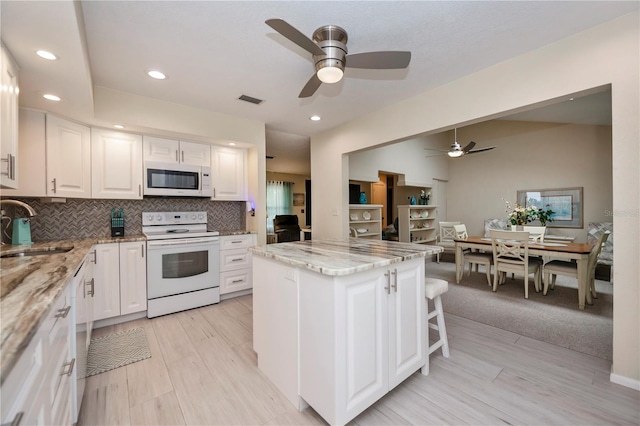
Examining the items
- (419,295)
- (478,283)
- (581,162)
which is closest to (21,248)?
(419,295)

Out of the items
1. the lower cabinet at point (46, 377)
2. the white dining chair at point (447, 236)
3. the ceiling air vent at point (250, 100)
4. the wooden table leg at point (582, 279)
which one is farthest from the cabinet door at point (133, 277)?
the white dining chair at point (447, 236)

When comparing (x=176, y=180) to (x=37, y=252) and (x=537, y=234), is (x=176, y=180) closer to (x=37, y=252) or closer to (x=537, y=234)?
(x=37, y=252)

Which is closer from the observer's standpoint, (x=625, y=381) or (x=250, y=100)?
(x=625, y=381)

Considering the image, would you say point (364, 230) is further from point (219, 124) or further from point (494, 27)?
point (494, 27)

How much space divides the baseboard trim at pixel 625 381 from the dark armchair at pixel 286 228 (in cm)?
643

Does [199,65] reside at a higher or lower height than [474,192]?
higher

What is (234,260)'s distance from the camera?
361 centimetres

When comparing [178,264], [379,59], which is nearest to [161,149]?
[178,264]

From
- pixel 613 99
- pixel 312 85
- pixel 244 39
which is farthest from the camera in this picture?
pixel 312 85

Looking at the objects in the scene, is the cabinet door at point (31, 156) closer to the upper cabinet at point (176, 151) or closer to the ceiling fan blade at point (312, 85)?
the upper cabinet at point (176, 151)

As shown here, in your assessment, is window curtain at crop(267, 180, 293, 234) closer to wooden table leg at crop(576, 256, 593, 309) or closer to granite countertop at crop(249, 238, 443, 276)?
granite countertop at crop(249, 238, 443, 276)

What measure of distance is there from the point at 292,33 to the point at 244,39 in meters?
0.76

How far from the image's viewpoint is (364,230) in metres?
5.13

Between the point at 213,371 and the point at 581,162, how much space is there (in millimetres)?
7761
